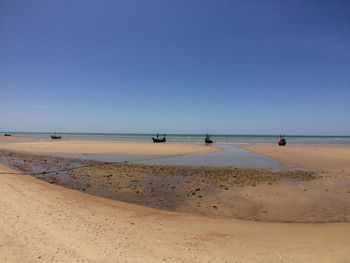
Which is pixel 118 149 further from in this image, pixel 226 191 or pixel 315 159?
pixel 226 191

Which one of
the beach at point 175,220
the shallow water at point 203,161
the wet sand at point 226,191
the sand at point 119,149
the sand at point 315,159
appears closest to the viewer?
the beach at point 175,220

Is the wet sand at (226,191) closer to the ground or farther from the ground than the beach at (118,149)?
closer to the ground

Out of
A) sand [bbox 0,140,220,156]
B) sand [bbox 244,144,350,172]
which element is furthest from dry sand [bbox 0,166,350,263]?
sand [bbox 0,140,220,156]

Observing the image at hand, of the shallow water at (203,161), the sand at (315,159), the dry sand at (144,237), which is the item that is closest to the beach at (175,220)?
the dry sand at (144,237)

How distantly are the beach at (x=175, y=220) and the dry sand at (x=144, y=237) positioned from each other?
22 millimetres

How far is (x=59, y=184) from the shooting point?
631 inches

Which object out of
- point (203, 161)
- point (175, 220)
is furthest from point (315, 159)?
point (175, 220)

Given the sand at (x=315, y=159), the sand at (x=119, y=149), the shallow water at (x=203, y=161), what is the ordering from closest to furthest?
1. the sand at (x=315, y=159)
2. the shallow water at (x=203, y=161)
3. the sand at (x=119, y=149)

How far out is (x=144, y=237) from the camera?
783cm

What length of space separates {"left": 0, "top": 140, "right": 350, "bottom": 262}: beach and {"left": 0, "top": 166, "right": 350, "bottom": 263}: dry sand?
22mm

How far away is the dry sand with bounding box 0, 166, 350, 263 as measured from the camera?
6.56 m

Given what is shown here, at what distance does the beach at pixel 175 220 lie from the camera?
6750mm

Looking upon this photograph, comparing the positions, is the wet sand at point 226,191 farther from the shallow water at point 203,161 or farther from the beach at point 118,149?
the beach at point 118,149

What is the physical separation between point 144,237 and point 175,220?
2045 millimetres
